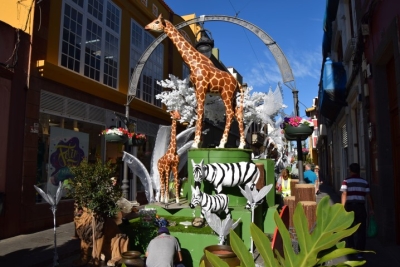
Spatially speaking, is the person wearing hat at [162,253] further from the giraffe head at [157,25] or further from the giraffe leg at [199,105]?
the giraffe head at [157,25]

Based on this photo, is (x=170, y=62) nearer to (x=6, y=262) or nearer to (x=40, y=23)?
(x=40, y=23)

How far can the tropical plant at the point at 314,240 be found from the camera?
1.39 metres

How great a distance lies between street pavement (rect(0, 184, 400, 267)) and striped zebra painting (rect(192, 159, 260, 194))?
170cm

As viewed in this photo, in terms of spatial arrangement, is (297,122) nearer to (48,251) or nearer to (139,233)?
(139,233)

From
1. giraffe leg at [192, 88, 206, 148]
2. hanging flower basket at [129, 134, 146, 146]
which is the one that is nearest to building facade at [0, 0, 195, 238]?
hanging flower basket at [129, 134, 146, 146]

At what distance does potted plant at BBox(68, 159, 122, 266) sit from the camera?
561 centimetres

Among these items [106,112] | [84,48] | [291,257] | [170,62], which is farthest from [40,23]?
[291,257]

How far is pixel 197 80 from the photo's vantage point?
8.20 metres

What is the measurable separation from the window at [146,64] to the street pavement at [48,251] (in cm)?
810

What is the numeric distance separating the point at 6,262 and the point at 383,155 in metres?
7.92

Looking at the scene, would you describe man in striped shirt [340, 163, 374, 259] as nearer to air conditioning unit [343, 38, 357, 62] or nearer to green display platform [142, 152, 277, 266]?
green display platform [142, 152, 277, 266]

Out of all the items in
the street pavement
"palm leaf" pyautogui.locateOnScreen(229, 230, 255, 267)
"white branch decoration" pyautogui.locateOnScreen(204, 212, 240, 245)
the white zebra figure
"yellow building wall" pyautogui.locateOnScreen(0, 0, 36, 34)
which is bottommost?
the street pavement

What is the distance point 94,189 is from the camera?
18.5 feet

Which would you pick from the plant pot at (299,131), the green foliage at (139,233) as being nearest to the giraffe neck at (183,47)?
the plant pot at (299,131)
